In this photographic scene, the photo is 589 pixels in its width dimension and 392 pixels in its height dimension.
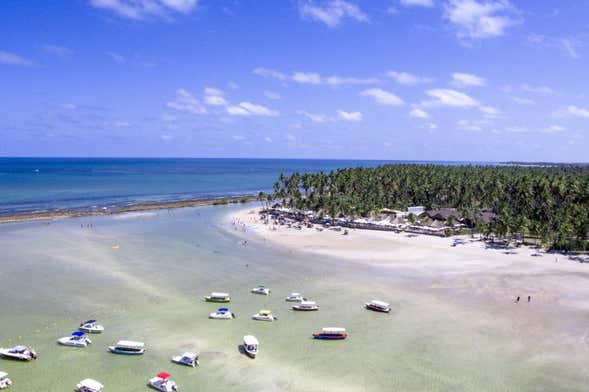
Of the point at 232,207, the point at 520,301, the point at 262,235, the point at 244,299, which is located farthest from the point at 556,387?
the point at 232,207

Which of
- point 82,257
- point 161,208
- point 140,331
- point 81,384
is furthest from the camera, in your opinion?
point 161,208

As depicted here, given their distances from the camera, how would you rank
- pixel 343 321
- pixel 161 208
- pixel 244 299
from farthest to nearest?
pixel 161 208 < pixel 244 299 < pixel 343 321

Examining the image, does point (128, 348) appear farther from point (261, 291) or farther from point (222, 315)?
point (261, 291)

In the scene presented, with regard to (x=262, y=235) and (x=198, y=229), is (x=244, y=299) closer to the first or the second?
(x=262, y=235)

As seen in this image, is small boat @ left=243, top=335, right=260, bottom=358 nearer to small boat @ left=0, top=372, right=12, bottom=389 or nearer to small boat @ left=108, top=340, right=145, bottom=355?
small boat @ left=108, top=340, right=145, bottom=355

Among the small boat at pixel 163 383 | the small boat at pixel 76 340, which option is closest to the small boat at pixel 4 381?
the small boat at pixel 76 340
